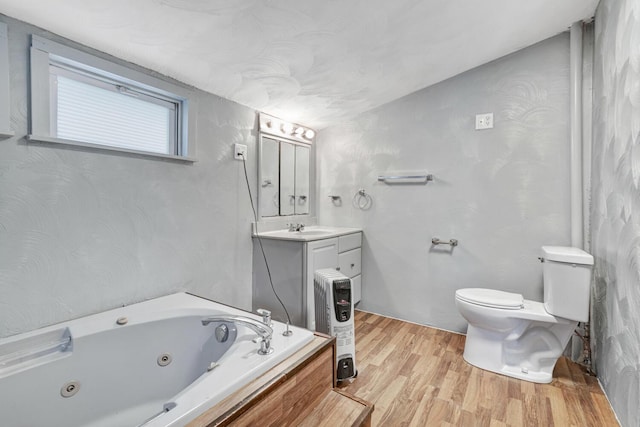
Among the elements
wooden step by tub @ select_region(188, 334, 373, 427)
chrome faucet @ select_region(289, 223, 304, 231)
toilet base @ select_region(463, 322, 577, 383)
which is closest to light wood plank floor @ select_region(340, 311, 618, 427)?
toilet base @ select_region(463, 322, 577, 383)

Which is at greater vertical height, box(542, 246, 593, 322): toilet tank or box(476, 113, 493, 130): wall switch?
box(476, 113, 493, 130): wall switch

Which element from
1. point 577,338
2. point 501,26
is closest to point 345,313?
point 577,338

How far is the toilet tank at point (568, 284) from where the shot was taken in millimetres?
1723

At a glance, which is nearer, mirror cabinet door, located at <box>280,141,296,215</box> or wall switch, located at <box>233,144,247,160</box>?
wall switch, located at <box>233,144,247,160</box>

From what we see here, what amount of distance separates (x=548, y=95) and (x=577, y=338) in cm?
175

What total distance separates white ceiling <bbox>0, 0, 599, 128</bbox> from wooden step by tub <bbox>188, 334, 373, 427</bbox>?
1.59 m

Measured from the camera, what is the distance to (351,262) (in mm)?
2740

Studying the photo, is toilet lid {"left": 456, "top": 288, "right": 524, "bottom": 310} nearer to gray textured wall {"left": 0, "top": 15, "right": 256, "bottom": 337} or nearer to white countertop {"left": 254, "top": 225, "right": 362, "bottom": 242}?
white countertop {"left": 254, "top": 225, "right": 362, "bottom": 242}

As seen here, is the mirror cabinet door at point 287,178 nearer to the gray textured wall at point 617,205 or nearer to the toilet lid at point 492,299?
the toilet lid at point 492,299

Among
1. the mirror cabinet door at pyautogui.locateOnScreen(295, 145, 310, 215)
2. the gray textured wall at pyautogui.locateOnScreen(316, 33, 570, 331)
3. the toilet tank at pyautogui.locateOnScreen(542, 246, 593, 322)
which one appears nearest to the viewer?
the toilet tank at pyautogui.locateOnScreen(542, 246, 593, 322)

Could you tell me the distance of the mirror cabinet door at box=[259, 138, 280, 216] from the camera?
256cm

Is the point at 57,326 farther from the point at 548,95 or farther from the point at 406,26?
the point at 548,95

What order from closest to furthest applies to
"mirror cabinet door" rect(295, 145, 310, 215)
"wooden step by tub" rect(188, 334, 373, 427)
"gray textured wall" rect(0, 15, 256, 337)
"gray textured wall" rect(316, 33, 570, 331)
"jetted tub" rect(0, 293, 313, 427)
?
"wooden step by tub" rect(188, 334, 373, 427) → "jetted tub" rect(0, 293, 313, 427) → "gray textured wall" rect(0, 15, 256, 337) → "gray textured wall" rect(316, 33, 570, 331) → "mirror cabinet door" rect(295, 145, 310, 215)

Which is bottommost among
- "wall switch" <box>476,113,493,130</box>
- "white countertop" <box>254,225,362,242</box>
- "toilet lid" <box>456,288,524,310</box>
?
"toilet lid" <box>456,288,524,310</box>
